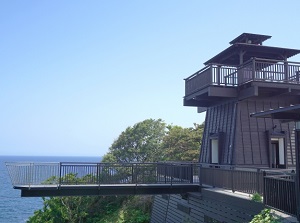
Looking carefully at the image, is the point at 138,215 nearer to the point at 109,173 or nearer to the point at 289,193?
the point at 109,173

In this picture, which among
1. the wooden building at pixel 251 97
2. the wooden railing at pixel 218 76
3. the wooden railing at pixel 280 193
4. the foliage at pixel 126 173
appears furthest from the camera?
the foliage at pixel 126 173

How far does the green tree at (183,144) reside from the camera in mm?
29672

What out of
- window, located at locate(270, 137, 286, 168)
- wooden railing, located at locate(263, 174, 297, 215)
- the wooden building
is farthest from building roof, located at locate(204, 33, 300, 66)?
wooden railing, located at locate(263, 174, 297, 215)

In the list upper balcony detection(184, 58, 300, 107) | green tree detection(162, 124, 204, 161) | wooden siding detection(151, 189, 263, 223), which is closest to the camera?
wooden siding detection(151, 189, 263, 223)

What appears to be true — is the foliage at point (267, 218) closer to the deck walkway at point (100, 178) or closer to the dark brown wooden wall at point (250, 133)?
the deck walkway at point (100, 178)

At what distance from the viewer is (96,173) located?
15.6 meters

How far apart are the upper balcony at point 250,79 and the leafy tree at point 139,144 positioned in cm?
1779

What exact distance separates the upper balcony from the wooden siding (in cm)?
485

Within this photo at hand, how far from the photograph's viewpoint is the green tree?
29672 millimetres

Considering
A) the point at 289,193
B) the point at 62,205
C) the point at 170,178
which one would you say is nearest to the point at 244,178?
the point at 289,193

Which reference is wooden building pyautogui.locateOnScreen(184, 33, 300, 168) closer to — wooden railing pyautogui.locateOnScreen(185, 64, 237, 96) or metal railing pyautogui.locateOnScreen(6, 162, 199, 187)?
wooden railing pyautogui.locateOnScreen(185, 64, 237, 96)

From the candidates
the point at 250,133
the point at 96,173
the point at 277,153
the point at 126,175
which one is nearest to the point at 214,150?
the point at 250,133

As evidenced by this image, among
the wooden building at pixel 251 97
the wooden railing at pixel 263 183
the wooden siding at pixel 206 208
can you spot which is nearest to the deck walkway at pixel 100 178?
the wooden siding at pixel 206 208

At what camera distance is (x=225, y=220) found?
42.8 ft
